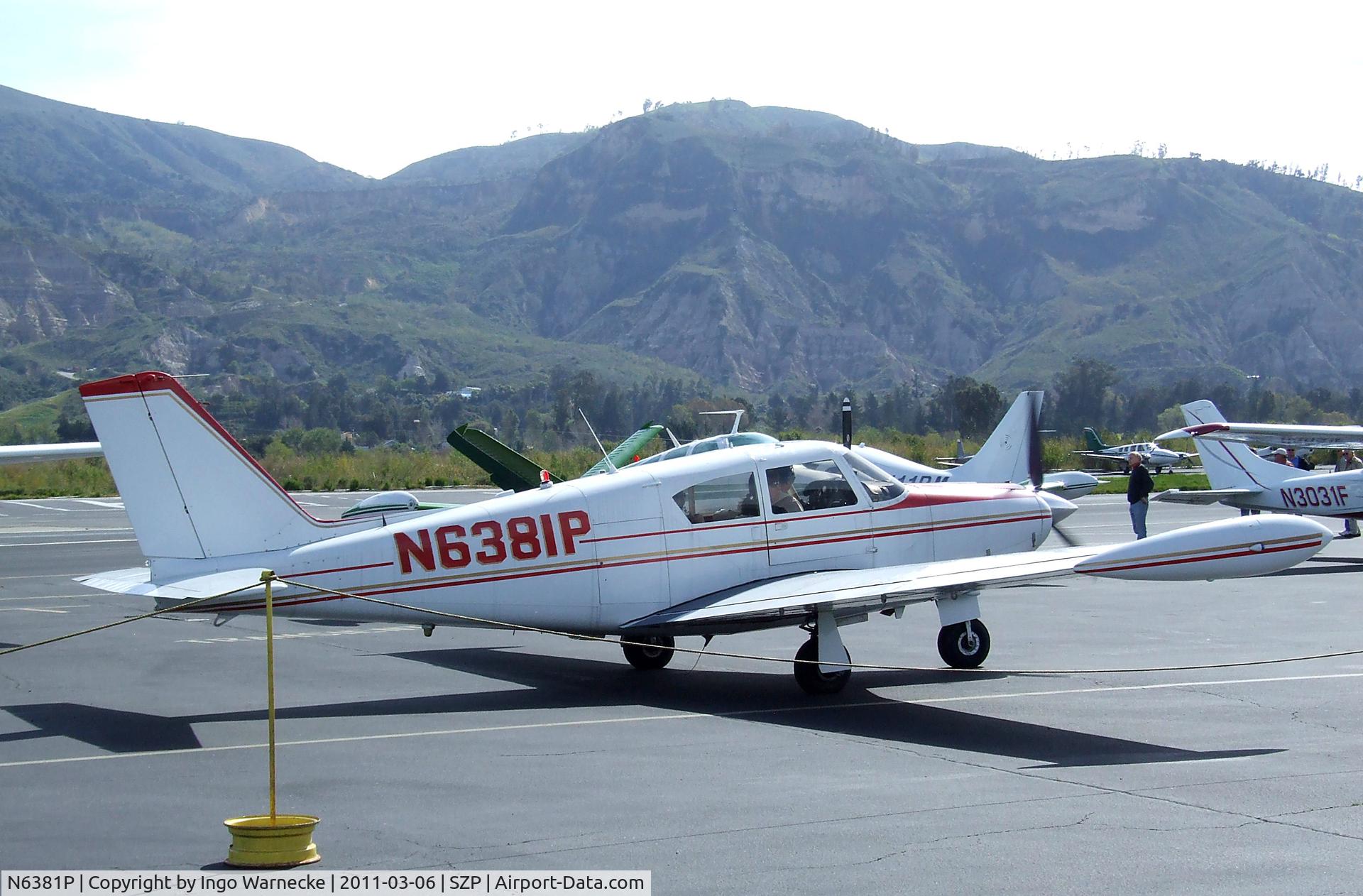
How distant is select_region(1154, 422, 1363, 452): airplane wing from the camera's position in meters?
23.8

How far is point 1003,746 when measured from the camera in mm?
9266

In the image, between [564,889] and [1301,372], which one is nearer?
[564,889]

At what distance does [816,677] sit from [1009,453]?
13.2 metres

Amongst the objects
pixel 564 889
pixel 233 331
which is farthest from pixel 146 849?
pixel 233 331

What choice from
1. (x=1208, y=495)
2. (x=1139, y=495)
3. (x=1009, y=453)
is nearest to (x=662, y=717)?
(x=1009, y=453)

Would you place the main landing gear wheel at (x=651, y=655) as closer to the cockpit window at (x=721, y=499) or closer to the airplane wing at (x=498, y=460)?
the cockpit window at (x=721, y=499)

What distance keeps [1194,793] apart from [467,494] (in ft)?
129

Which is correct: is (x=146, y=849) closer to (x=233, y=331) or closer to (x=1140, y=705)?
(x=1140, y=705)

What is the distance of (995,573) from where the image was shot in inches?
417

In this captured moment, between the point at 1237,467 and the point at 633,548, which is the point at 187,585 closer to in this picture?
the point at 633,548

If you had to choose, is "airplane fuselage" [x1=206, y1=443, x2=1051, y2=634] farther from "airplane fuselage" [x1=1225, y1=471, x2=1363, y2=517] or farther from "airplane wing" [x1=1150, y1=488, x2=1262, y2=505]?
"airplane wing" [x1=1150, y1=488, x2=1262, y2=505]

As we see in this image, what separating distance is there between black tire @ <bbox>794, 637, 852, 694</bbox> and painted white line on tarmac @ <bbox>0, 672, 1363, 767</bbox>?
0.34 metres

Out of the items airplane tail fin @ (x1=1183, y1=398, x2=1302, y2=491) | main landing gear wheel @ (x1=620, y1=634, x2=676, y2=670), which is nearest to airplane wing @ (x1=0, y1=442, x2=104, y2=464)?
main landing gear wheel @ (x1=620, y1=634, x2=676, y2=670)

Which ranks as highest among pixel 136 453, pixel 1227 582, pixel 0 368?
pixel 0 368
